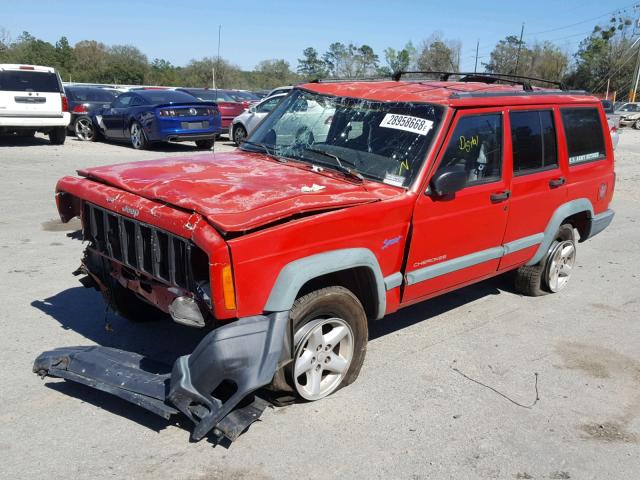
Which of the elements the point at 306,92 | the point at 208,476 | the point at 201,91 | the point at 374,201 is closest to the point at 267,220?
the point at 374,201

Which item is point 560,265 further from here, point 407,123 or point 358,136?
point 358,136

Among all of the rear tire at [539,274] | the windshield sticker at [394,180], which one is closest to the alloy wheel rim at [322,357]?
the windshield sticker at [394,180]

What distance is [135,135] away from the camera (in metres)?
15.3

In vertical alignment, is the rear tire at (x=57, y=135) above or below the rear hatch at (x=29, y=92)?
below

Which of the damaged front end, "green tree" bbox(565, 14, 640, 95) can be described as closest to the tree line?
"green tree" bbox(565, 14, 640, 95)

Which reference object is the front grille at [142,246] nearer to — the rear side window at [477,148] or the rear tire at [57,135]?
the rear side window at [477,148]

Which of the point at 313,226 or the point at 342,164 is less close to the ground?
the point at 342,164

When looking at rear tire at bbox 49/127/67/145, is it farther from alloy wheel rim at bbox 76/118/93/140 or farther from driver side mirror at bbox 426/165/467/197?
driver side mirror at bbox 426/165/467/197

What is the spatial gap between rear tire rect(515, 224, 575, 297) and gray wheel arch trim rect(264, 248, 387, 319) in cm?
265

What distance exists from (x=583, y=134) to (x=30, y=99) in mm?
12642

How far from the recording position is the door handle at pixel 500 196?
4703 millimetres

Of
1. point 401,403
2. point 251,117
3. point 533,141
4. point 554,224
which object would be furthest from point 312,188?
point 251,117

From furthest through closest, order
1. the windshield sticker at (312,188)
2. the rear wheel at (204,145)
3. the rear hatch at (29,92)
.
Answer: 1. the rear wheel at (204,145)
2. the rear hatch at (29,92)
3. the windshield sticker at (312,188)

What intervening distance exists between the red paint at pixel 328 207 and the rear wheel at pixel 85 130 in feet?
44.2
